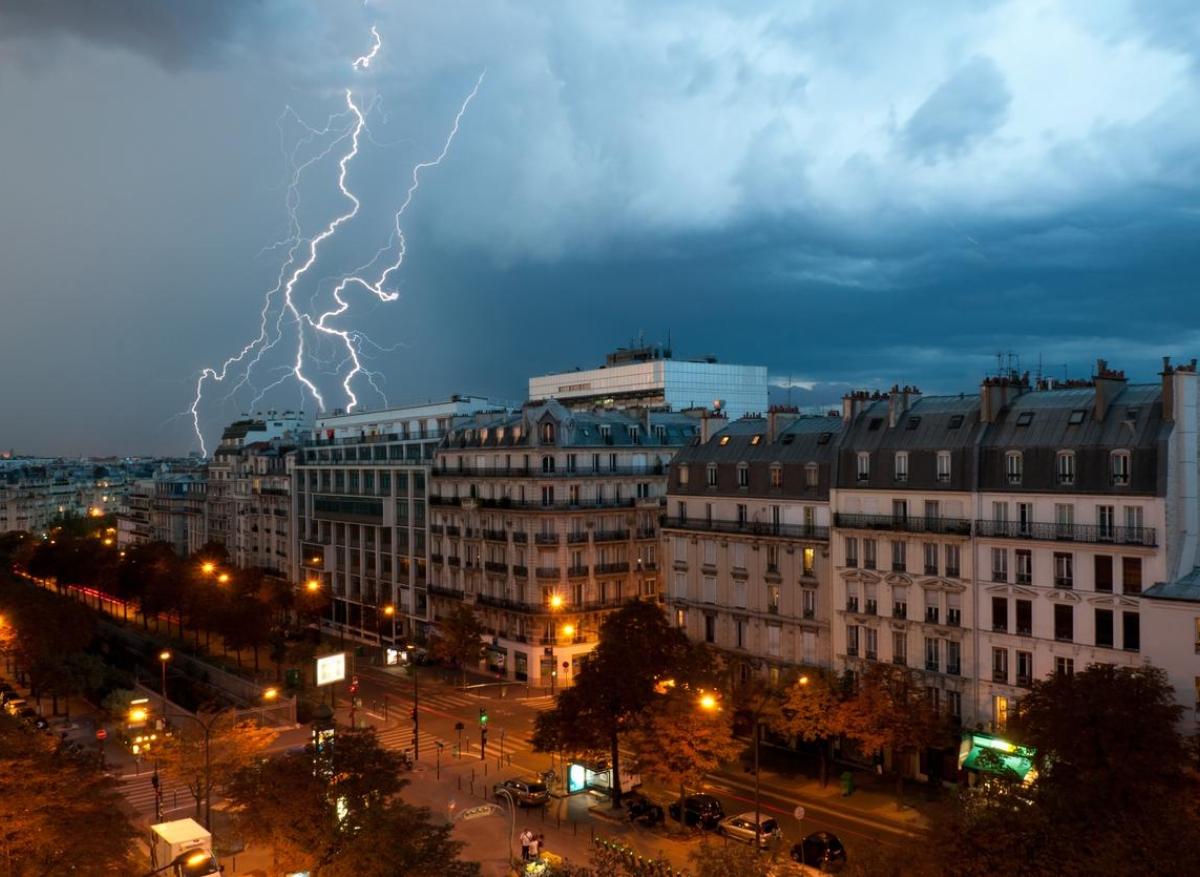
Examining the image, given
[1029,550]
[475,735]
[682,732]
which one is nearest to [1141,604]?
[1029,550]

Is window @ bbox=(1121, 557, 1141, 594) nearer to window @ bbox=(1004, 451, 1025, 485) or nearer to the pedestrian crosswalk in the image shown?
window @ bbox=(1004, 451, 1025, 485)

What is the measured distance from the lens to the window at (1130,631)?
131 ft

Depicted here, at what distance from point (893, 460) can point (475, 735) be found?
2680 centimetres

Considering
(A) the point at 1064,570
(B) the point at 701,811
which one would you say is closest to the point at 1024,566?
(A) the point at 1064,570

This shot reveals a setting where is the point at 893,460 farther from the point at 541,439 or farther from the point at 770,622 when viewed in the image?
the point at 541,439

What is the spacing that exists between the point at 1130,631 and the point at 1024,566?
495 cm

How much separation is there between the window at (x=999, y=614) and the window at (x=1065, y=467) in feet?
19.0

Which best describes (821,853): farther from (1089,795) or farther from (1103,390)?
(1103,390)

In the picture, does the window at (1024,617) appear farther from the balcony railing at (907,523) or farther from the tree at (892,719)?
the tree at (892,719)

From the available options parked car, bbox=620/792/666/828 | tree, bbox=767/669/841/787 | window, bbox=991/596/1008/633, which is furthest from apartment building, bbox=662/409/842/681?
parked car, bbox=620/792/666/828

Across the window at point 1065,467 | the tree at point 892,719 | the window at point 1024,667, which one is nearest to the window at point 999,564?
the window at point 1024,667

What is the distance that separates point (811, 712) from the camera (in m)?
44.6

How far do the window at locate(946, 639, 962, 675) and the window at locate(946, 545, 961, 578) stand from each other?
300 centimetres

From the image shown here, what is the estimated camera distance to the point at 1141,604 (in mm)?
39312
